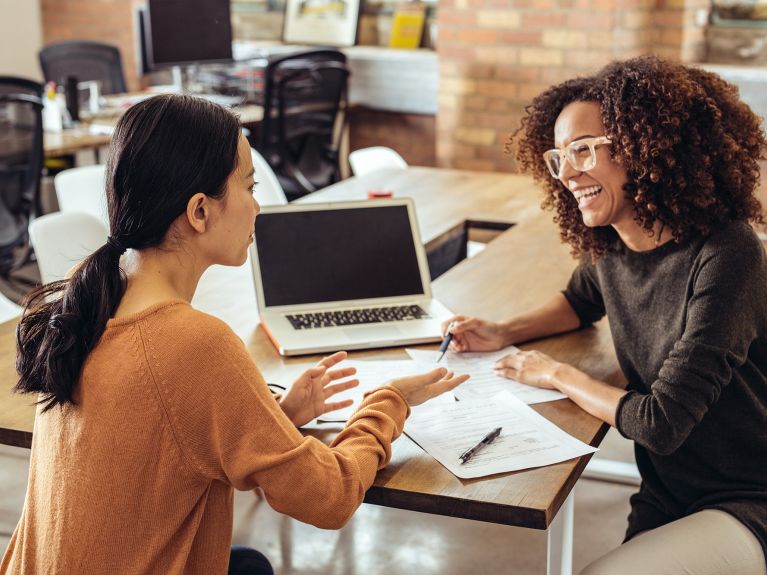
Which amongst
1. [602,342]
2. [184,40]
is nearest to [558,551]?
[602,342]

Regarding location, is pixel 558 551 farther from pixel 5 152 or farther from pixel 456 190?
pixel 5 152

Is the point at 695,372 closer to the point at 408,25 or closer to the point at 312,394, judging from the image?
the point at 312,394

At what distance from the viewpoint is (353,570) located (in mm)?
2637

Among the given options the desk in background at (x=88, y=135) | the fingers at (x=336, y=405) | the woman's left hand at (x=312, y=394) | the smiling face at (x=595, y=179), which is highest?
the smiling face at (x=595, y=179)

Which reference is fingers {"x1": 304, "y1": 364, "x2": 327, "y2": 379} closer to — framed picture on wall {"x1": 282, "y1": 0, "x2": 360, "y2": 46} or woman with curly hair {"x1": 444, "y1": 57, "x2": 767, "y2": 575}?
woman with curly hair {"x1": 444, "y1": 57, "x2": 767, "y2": 575}

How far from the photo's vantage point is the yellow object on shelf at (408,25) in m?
6.19

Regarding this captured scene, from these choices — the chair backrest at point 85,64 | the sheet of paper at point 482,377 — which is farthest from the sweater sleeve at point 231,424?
the chair backrest at point 85,64

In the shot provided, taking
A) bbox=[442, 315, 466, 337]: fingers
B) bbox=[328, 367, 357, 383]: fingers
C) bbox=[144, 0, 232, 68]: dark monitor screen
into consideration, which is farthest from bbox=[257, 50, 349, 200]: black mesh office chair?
bbox=[328, 367, 357, 383]: fingers

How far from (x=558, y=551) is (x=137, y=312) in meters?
0.85

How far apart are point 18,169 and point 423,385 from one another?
10.5ft

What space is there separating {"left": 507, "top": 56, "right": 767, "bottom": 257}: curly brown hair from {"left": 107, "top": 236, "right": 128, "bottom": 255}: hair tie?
864mm

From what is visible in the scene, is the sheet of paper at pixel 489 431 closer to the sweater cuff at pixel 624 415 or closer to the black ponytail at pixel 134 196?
the sweater cuff at pixel 624 415

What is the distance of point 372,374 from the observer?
1850 mm

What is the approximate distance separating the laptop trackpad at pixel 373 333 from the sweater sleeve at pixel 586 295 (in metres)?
0.37
